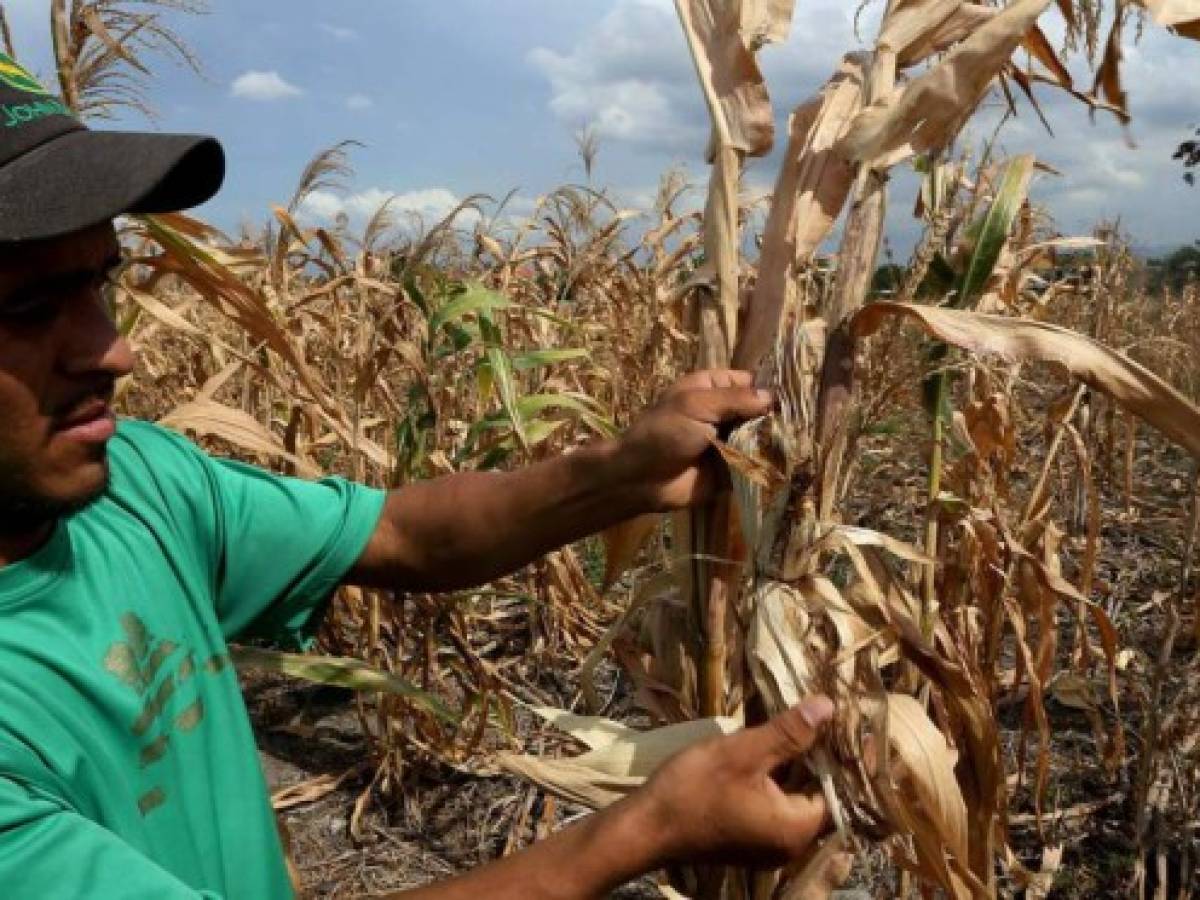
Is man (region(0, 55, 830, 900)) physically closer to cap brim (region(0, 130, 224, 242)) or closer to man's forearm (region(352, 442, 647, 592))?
cap brim (region(0, 130, 224, 242))

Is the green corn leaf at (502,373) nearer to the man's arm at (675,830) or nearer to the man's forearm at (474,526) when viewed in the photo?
the man's forearm at (474,526)

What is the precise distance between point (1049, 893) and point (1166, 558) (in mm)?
2292

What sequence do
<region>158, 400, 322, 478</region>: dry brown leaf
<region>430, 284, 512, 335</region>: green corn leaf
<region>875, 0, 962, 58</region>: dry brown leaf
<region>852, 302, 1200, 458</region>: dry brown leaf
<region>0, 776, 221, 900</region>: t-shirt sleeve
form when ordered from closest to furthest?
<region>0, 776, 221, 900</region>: t-shirt sleeve, <region>852, 302, 1200, 458</region>: dry brown leaf, <region>875, 0, 962, 58</region>: dry brown leaf, <region>158, 400, 322, 478</region>: dry brown leaf, <region>430, 284, 512, 335</region>: green corn leaf

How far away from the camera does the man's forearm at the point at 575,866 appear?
3.78 ft

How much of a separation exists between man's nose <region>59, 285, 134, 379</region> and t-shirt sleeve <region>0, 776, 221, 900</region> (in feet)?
1.47

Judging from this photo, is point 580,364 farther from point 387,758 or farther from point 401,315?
point 387,758

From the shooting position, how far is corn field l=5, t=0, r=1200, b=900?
1.34m

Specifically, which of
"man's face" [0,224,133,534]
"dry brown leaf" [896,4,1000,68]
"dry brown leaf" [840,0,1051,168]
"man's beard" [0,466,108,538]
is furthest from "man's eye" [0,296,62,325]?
"dry brown leaf" [896,4,1000,68]

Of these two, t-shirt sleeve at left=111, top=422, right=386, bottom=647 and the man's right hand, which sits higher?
t-shirt sleeve at left=111, top=422, right=386, bottom=647

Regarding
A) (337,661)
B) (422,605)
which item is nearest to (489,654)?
(422,605)

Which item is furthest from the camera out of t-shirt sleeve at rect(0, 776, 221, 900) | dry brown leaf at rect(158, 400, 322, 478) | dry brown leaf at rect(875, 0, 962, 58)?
dry brown leaf at rect(158, 400, 322, 478)

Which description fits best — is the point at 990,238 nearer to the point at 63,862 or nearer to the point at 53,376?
the point at 53,376

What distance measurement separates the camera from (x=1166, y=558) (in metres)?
4.38

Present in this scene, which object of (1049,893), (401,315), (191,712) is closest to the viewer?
(191,712)
